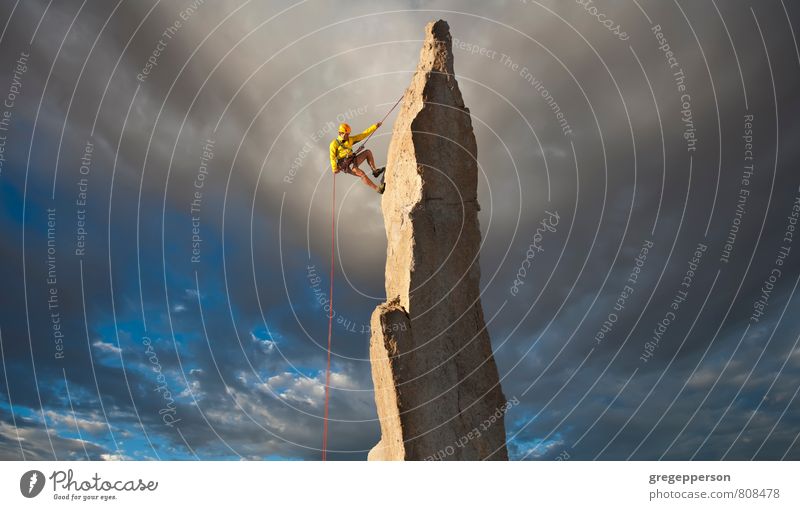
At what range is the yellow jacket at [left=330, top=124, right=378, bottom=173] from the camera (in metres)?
16.5

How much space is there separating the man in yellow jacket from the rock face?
151 centimetres

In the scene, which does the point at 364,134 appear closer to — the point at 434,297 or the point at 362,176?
the point at 362,176

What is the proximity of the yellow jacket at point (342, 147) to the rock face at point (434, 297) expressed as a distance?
5.10 feet

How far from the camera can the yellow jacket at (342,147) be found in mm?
16516

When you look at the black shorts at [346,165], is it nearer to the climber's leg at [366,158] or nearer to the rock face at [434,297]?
the climber's leg at [366,158]

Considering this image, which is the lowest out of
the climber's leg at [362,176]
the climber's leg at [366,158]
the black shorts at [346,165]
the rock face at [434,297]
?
the rock face at [434,297]

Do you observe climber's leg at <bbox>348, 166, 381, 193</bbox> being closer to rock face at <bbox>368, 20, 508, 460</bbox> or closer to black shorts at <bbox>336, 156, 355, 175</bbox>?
black shorts at <bbox>336, 156, 355, 175</bbox>

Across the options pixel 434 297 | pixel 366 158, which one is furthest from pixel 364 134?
pixel 434 297

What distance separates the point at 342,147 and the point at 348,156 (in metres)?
0.29

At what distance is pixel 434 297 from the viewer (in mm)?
13711

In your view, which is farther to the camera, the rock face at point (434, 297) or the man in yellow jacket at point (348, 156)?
the man in yellow jacket at point (348, 156)

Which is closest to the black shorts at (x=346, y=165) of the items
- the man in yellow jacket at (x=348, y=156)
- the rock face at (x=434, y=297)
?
the man in yellow jacket at (x=348, y=156)
